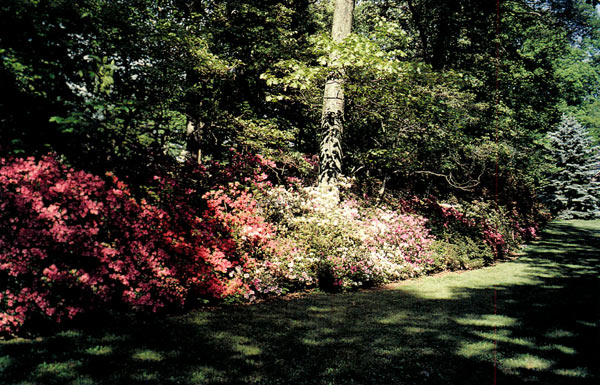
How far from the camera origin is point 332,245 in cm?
839

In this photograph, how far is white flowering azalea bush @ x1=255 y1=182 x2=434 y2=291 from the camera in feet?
25.9

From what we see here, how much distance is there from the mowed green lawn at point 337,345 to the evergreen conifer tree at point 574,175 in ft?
83.3

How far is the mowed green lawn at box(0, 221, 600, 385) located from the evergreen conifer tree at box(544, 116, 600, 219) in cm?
2537

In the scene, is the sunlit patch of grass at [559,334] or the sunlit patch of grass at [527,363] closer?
the sunlit patch of grass at [527,363]

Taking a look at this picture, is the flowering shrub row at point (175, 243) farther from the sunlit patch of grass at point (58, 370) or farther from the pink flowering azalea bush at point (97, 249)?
the sunlit patch of grass at point (58, 370)

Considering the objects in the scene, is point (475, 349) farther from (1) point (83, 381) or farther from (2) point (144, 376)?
(1) point (83, 381)

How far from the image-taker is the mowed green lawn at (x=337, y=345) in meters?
3.71

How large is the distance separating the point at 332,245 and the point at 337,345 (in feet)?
12.5

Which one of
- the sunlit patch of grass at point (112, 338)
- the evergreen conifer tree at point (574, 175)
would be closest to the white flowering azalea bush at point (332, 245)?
the sunlit patch of grass at point (112, 338)

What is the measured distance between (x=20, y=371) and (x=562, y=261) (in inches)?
582

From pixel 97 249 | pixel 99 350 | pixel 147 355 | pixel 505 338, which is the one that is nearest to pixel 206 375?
pixel 147 355

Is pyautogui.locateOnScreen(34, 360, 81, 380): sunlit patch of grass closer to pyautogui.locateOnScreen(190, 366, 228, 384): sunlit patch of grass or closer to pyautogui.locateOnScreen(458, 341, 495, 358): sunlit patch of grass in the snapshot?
pyautogui.locateOnScreen(190, 366, 228, 384): sunlit patch of grass

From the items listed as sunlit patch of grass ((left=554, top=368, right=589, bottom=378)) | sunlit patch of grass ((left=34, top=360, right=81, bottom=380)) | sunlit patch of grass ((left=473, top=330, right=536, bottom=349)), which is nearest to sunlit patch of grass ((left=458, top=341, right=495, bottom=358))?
sunlit patch of grass ((left=473, top=330, right=536, bottom=349))

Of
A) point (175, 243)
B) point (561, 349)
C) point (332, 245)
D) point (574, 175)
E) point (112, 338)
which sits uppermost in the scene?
point (574, 175)
